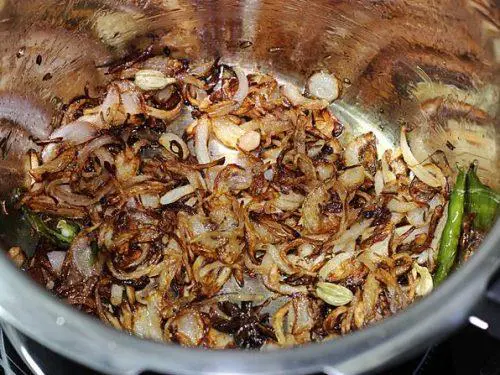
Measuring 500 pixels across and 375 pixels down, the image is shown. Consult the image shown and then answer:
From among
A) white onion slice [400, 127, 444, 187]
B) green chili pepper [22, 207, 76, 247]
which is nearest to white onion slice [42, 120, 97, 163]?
green chili pepper [22, 207, 76, 247]

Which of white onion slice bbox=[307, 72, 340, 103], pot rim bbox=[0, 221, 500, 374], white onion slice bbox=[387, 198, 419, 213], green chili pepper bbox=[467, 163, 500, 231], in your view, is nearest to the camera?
pot rim bbox=[0, 221, 500, 374]

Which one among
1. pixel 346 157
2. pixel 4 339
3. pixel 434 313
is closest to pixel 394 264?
pixel 346 157

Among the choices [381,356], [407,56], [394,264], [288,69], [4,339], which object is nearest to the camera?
[381,356]

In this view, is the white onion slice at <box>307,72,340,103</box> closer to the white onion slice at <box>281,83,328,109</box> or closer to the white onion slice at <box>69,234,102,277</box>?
the white onion slice at <box>281,83,328,109</box>

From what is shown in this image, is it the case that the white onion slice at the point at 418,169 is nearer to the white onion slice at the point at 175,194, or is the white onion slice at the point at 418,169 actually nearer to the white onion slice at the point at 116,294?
the white onion slice at the point at 175,194

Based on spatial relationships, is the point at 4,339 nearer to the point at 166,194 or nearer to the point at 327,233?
the point at 166,194

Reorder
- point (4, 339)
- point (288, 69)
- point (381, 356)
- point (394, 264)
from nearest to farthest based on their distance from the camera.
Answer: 1. point (381, 356)
2. point (4, 339)
3. point (394, 264)
4. point (288, 69)

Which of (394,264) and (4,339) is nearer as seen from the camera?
(4,339)
